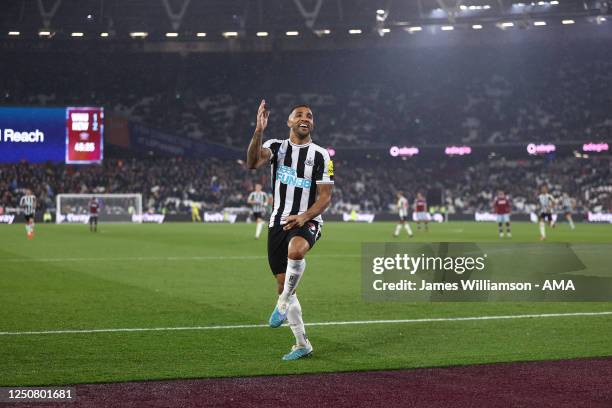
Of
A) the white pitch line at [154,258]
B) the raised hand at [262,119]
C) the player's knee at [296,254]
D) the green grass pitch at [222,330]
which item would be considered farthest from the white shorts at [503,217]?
the raised hand at [262,119]

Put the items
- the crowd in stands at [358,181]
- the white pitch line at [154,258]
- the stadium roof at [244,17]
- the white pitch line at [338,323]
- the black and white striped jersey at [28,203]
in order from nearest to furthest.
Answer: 1. the white pitch line at [338,323]
2. the white pitch line at [154,258]
3. the black and white striped jersey at [28,203]
4. the stadium roof at [244,17]
5. the crowd in stands at [358,181]

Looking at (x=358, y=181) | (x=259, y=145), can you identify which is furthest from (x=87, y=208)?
(x=259, y=145)

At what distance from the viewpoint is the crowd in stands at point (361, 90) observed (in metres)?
64.7

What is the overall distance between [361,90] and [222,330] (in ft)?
203

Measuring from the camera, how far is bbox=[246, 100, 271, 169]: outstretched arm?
7.63 m

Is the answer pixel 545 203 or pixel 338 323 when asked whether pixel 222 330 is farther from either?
pixel 545 203

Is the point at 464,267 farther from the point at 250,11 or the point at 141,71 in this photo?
the point at 141,71

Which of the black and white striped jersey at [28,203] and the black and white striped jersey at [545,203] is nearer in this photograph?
the black and white striped jersey at [545,203]

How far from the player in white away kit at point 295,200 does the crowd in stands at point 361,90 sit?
54634 mm

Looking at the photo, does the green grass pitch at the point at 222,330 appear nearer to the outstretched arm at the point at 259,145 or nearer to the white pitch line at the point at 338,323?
the white pitch line at the point at 338,323

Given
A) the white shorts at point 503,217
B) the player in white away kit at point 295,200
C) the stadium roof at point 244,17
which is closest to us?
the player in white away kit at point 295,200

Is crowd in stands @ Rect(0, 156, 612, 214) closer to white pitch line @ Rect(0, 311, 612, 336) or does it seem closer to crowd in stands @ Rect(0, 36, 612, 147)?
crowd in stands @ Rect(0, 36, 612, 147)

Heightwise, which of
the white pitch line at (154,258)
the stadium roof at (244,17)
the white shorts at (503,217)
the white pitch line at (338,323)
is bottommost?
the white pitch line at (338,323)

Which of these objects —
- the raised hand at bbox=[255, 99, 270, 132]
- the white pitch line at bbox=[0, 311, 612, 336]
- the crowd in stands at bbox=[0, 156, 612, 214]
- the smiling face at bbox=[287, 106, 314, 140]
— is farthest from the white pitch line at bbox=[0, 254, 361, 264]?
the crowd in stands at bbox=[0, 156, 612, 214]
